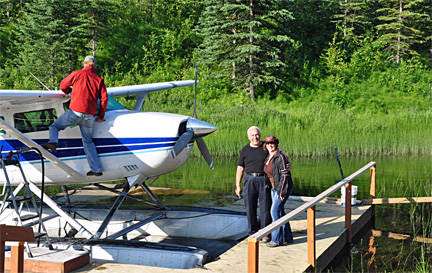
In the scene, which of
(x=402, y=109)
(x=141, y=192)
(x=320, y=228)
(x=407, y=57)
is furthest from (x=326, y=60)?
(x=320, y=228)

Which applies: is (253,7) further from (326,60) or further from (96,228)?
(96,228)

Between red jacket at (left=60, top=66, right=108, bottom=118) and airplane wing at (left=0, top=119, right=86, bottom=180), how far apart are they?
647 mm

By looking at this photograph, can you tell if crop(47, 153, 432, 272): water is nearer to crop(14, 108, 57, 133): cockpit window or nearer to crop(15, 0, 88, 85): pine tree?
crop(14, 108, 57, 133): cockpit window

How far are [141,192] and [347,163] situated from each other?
714 centimetres

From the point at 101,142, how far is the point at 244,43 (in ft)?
63.6

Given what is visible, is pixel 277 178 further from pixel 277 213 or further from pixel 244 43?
pixel 244 43

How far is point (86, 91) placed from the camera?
6.23 m

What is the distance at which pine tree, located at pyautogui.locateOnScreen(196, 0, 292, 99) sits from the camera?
2400cm

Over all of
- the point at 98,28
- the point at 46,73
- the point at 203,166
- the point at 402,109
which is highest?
the point at 98,28

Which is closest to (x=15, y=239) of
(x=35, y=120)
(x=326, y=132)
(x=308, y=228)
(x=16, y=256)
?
(x=16, y=256)

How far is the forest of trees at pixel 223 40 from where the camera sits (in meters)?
24.7

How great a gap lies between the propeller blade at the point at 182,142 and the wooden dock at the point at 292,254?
1400 mm

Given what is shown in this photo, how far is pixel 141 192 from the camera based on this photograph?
1106cm

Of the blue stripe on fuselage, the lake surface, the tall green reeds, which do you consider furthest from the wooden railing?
the tall green reeds
